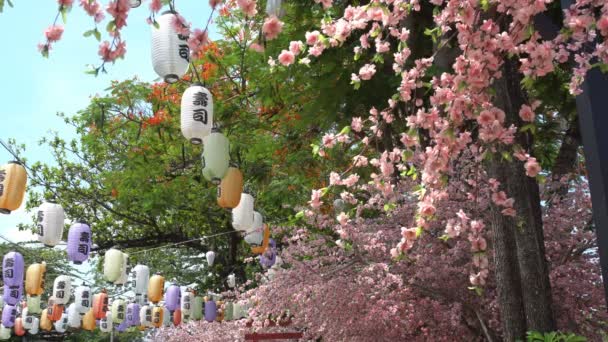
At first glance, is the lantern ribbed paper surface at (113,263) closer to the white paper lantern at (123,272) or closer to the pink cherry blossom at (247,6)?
the white paper lantern at (123,272)

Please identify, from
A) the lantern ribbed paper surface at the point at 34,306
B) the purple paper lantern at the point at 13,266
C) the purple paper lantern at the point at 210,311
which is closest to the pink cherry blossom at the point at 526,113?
the purple paper lantern at the point at 13,266

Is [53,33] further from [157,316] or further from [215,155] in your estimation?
[157,316]

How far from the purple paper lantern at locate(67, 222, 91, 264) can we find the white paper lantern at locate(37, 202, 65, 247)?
515mm

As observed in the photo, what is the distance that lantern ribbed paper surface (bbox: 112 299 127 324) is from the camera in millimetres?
18688

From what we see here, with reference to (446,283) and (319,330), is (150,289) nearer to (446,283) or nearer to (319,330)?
(319,330)

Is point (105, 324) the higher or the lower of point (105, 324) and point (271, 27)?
the higher

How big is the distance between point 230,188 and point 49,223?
4242 millimetres

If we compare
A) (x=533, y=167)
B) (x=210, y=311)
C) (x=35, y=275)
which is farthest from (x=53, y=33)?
(x=210, y=311)

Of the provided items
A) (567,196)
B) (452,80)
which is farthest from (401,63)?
(567,196)

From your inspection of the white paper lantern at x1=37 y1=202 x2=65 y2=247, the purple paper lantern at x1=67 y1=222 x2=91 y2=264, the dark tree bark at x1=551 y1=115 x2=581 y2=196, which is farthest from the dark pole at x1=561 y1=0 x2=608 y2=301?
the purple paper lantern at x1=67 y1=222 x2=91 y2=264

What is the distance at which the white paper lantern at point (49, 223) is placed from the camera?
427 inches

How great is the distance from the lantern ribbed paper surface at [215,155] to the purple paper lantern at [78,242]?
4.74 metres

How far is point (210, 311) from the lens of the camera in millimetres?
16250

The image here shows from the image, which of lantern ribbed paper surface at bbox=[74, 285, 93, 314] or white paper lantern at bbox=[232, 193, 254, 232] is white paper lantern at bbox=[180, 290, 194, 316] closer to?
lantern ribbed paper surface at bbox=[74, 285, 93, 314]
